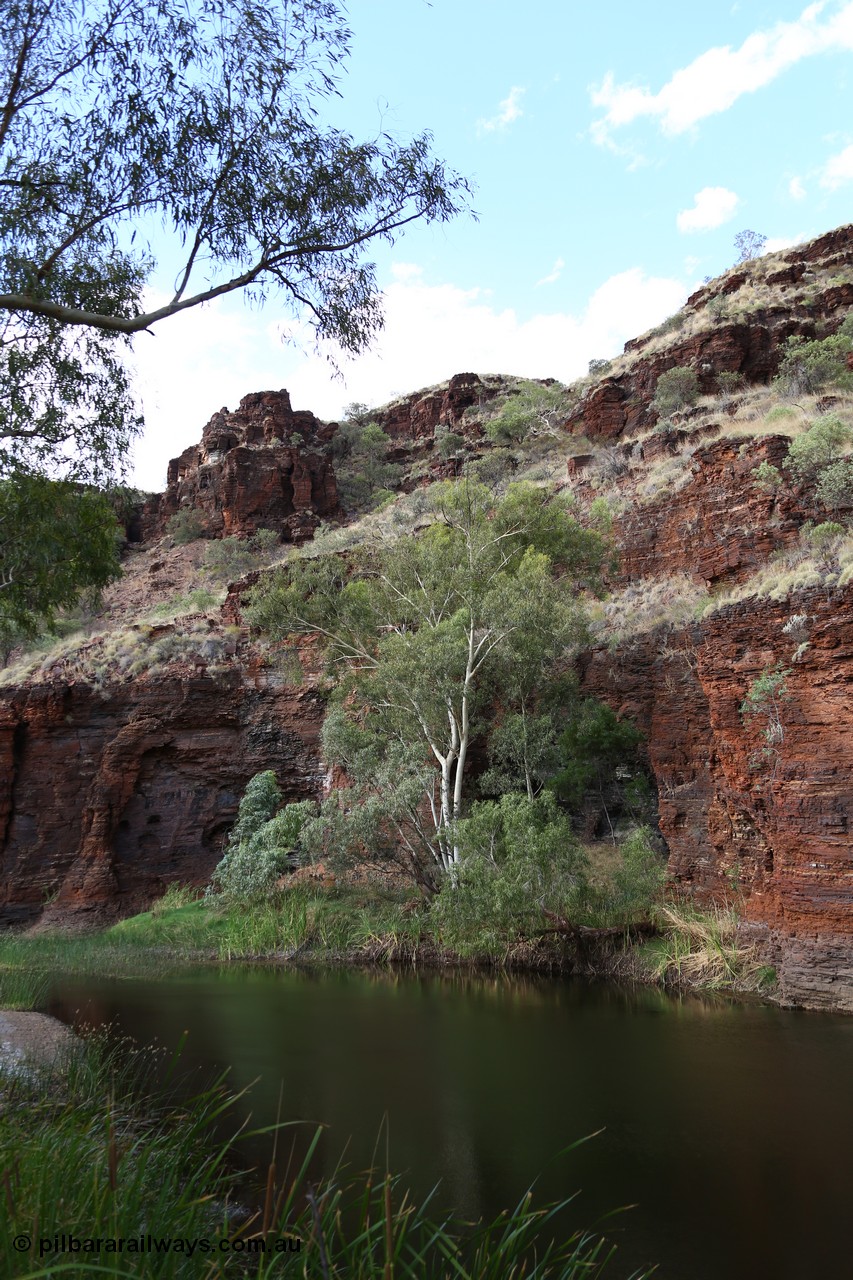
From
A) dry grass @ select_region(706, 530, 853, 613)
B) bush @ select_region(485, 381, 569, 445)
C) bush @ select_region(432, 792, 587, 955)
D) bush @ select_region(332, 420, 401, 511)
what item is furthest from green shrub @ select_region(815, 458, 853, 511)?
bush @ select_region(332, 420, 401, 511)

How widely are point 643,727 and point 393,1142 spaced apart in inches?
569

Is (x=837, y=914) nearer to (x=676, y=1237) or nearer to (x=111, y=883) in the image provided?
(x=676, y=1237)

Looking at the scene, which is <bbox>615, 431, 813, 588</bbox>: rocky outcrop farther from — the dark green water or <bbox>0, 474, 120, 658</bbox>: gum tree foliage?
<bbox>0, 474, 120, 658</bbox>: gum tree foliage

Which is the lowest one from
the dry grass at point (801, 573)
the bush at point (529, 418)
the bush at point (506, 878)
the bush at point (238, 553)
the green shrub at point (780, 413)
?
the bush at point (506, 878)

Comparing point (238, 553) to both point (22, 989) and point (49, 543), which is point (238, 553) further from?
point (49, 543)

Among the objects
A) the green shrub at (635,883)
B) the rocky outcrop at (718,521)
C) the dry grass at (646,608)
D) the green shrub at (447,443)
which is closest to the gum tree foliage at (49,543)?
the green shrub at (635,883)

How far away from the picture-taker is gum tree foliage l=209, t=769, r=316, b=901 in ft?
65.9

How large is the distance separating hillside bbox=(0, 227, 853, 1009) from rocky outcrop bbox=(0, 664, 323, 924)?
7 centimetres

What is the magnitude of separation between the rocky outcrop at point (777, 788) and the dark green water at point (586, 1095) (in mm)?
1376

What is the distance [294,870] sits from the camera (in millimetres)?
21656

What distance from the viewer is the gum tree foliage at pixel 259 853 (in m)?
20.1

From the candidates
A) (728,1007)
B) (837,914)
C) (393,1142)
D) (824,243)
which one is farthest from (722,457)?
(824,243)

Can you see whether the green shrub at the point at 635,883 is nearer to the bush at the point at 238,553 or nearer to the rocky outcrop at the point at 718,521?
the rocky outcrop at the point at 718,521

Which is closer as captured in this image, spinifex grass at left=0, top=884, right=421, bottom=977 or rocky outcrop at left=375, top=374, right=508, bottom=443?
spinifex grass at left=0, top=884, right=421, bottom=977
